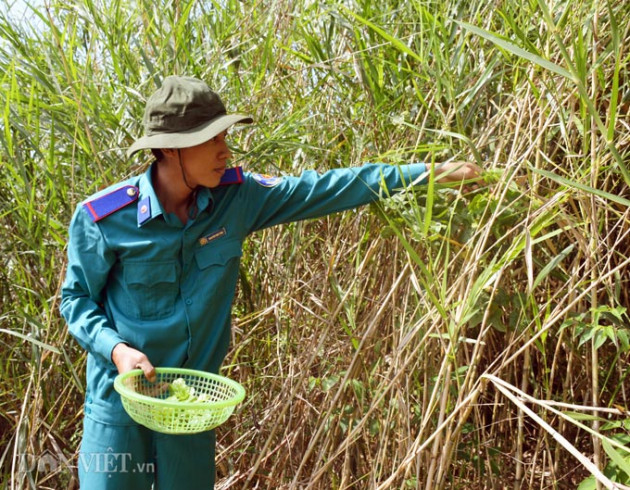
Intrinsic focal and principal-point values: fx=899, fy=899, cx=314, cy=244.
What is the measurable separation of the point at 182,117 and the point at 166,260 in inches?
12.9

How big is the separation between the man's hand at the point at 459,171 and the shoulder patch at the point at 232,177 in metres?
0.47

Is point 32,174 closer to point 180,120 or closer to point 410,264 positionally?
point 180,120

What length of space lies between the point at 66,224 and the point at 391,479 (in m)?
1.22

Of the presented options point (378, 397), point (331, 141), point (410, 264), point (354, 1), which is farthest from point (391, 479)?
point (354, 1)

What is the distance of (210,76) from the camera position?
2.62 meters

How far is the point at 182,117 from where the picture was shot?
2.01 metres

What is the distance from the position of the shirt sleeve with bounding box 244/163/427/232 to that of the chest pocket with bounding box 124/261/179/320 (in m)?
0.24

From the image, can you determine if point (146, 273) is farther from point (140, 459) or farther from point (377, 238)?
point (377, 238)

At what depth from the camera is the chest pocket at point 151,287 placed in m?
2.05

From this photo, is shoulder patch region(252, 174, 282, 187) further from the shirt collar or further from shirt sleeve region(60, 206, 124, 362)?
A: shirt sleeve region(60, 206, 124, 362)

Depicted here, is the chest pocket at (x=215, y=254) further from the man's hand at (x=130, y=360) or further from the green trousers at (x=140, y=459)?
the green trousers at (x=140, y=459)

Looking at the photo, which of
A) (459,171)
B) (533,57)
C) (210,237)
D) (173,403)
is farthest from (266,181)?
(533,57)

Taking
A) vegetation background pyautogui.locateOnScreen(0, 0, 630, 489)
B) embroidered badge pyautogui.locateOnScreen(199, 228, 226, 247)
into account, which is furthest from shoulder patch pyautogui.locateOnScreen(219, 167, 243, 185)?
vegetation background pyautogui.locateOnScreen(0, 0, 630, 489)

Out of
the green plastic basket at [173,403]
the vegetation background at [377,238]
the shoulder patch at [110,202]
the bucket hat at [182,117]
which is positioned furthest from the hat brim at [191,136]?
the green plastic basket at [173,403]
